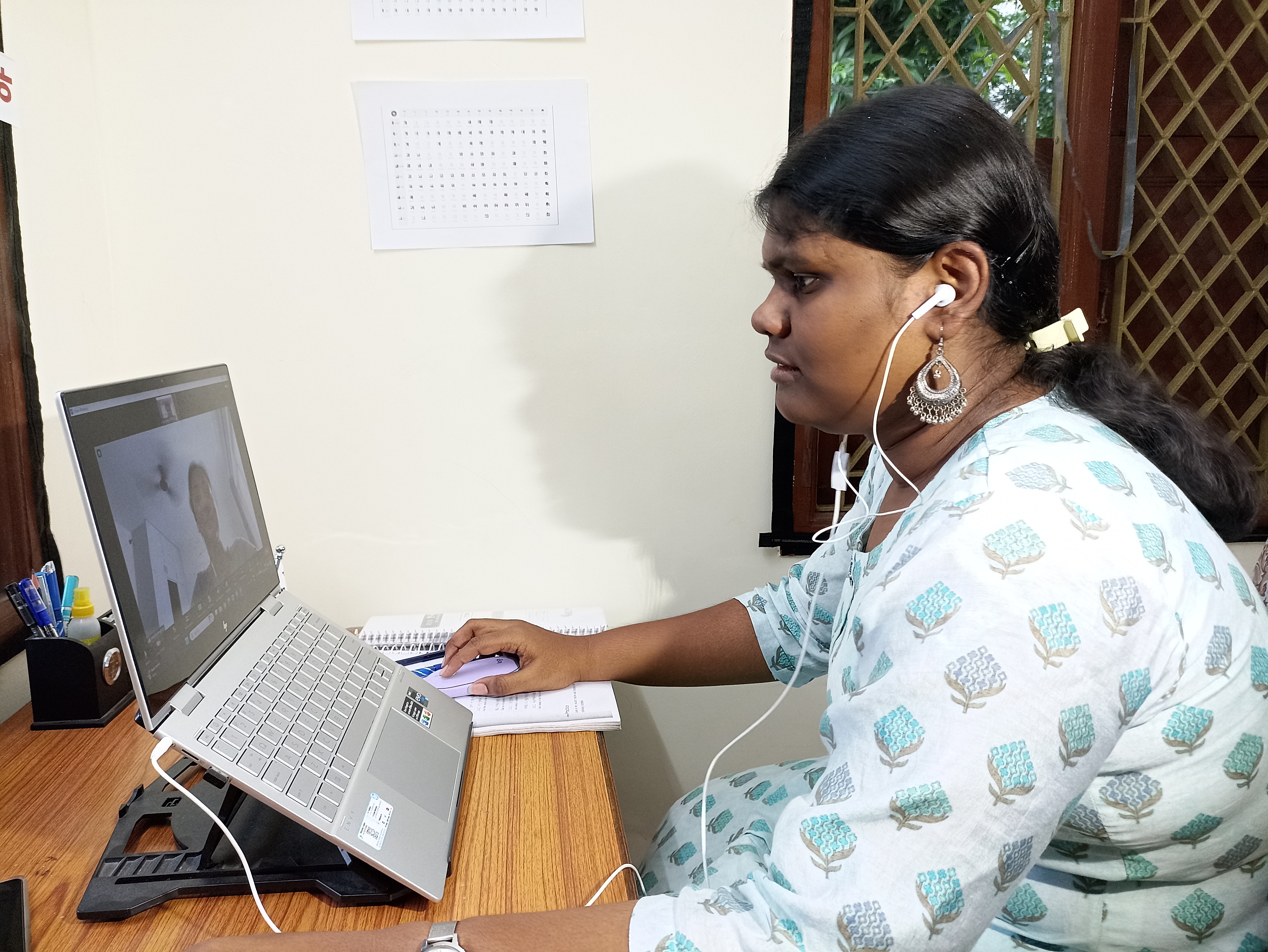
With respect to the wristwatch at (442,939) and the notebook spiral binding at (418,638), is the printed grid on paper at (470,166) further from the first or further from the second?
the wristwatch at (442,939)

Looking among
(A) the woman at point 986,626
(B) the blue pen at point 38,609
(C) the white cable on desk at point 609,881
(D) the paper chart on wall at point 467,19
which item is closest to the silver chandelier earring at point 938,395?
(A) the woman at point 986,626

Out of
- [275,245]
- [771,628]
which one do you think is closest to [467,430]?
[275,245]

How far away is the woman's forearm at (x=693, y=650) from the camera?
1.23 metres

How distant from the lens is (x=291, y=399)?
1443mm

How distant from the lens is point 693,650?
4.10 feet

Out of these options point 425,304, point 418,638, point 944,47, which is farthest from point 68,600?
point 944,47

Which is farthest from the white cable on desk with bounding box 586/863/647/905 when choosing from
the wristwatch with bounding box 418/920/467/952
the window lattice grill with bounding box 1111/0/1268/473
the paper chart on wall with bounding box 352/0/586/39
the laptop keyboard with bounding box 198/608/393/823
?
the window lattice grill with bounding box 1111/0/1268/473

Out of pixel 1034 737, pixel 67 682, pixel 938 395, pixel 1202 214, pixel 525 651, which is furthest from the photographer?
pixel 1202 214

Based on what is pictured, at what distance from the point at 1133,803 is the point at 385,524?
3.77 ft

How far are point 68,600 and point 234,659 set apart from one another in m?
0.42

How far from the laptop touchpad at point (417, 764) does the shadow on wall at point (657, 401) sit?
0.64 meters

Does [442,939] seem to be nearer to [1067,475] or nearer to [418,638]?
[1067,475]

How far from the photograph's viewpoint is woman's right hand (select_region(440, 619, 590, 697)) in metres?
1.15

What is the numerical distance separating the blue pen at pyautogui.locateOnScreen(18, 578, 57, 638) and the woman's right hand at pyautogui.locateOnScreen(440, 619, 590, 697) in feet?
1.54
